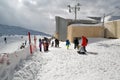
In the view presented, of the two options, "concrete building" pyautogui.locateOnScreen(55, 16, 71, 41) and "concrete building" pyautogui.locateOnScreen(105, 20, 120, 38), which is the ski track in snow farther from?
"concrete building" pyautogui.locateOnScreen(55, 16, 71, 41)

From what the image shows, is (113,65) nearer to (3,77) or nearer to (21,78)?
(21,78)

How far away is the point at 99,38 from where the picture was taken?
4212 centimetres

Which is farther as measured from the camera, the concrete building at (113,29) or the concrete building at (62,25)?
the concrete building at (62,25)

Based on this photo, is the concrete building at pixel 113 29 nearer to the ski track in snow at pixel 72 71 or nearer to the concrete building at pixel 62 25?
the concrete building at pixel 62 25

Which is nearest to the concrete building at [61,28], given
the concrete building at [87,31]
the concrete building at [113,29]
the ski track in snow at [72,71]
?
the concrete building at [87,31]

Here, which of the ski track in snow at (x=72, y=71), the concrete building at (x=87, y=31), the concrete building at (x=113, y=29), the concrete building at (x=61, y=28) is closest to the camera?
the ski track in snow at (x=72, y=71)

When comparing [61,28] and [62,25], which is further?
[61,28]

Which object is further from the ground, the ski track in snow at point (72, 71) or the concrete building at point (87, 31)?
the concrete building at point (87, 31)

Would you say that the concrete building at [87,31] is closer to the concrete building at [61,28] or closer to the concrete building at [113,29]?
the concrete building at [113,29]

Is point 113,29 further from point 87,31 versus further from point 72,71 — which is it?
point 72,71

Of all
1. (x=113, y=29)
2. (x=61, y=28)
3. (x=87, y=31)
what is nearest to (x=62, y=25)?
(x=61, y=28)

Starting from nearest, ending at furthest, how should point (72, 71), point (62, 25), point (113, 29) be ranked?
point (72, 71), point (113, 29), point (62, 25)

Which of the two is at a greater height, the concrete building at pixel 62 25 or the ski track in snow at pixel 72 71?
the concrete building at pixel 62 25

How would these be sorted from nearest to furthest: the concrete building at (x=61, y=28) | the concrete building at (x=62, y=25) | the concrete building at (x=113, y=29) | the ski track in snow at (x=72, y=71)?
the ski track in snow at (x=72, y=71), the concrete building at (x=113, y=29), the concrete building at (x=62, y=25), the concrete building at (x=61, y=28)
